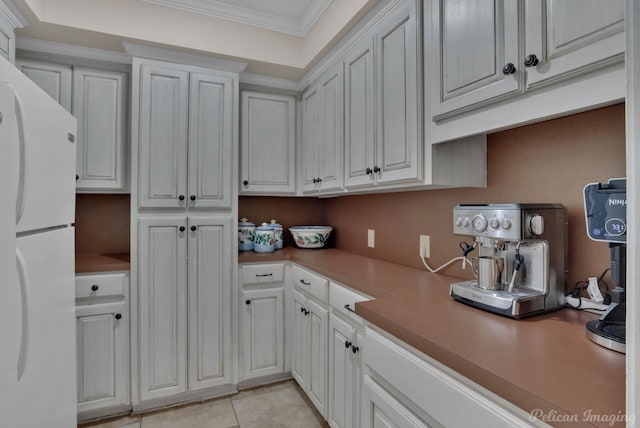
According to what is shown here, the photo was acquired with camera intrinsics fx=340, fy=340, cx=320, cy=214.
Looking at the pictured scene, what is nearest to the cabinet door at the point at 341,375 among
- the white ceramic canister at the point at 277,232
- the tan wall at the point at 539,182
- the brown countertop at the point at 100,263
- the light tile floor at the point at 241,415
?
the light tile floor at the point at 241,415

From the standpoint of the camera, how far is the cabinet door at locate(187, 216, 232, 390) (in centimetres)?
221

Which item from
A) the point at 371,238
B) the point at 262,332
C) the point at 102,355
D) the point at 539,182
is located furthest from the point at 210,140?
the point at 539,182

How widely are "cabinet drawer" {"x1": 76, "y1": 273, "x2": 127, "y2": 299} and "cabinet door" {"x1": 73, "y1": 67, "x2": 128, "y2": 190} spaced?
1.87 feet

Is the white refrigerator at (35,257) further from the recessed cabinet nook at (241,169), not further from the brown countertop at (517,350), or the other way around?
the brown countertop at (517,350)

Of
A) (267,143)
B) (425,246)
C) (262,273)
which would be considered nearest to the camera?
(425,246)

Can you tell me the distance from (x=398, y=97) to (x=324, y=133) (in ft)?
2.58

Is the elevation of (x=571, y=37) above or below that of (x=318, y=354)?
above

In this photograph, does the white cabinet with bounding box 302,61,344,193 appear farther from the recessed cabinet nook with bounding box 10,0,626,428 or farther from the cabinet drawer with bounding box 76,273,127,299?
the cabinet drawer with bounding box 76,273,127,299

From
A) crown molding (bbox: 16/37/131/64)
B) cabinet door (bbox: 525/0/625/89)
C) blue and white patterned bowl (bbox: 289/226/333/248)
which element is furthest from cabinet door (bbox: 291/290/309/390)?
crown molding (bbox: 16/37/131/64)

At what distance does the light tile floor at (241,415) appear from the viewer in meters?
1.98

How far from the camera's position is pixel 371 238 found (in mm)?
2287

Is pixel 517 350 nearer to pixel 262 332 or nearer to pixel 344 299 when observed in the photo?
pixel 344 299

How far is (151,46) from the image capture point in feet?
6.86

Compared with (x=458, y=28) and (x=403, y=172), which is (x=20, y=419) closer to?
(x=403, y=172)
